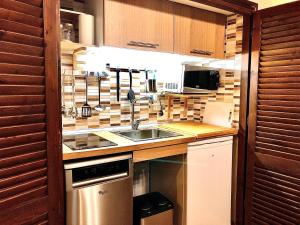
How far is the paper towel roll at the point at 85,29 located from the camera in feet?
5.63

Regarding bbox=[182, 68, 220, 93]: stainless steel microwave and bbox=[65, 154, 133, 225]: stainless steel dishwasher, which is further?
bbox=[182, 68, 220, 93]: stainless steel microwave

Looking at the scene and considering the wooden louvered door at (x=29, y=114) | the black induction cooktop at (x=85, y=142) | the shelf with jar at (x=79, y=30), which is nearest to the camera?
the wooden louvered door at (x=29, y=114)

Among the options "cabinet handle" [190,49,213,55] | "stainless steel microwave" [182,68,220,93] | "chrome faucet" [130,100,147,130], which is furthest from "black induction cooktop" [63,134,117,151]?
"cabinet handle" [190,49,213,55]

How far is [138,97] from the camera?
233cm

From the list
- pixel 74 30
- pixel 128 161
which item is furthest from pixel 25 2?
pixel 128 161

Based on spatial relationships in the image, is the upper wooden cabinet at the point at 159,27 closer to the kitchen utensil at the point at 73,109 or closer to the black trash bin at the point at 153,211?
the kitchen utensil at the point at 73,109

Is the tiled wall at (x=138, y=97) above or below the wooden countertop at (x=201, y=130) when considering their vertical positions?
above

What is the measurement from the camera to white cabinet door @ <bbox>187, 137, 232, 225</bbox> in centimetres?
202

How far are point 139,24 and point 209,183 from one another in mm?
1433

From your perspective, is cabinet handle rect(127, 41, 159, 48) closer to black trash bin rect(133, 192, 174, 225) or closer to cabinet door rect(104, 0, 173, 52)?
cabinet door rect(104, 0, 173, 52)

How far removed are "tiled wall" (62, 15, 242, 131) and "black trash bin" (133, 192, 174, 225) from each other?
0.71 metres

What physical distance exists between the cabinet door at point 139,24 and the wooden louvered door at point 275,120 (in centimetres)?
78

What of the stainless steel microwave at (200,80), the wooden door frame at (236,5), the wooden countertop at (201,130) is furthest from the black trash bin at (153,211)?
the wooden door frame at (236,5)

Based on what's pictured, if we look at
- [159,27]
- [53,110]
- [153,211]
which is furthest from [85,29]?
[153,211]
